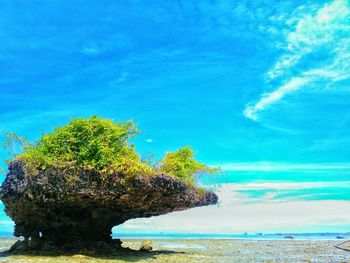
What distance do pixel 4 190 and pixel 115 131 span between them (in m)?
4.49

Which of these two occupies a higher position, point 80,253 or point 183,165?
point 183,165

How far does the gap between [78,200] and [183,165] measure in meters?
5.75

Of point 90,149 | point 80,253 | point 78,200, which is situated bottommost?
point 80,253

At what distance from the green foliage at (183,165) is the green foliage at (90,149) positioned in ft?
5.77

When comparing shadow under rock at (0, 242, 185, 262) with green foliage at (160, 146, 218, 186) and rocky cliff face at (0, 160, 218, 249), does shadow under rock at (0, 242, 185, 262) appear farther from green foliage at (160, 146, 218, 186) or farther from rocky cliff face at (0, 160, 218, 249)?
green foliage at (160, 146, 218, 186)

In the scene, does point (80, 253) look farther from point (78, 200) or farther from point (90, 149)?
point (90, 149)

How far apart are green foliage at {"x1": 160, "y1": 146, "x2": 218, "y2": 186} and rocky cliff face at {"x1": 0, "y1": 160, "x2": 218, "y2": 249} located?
1.13m

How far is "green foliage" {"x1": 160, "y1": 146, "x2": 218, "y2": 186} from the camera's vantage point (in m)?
19.2

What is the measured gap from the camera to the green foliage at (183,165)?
19.2 meters

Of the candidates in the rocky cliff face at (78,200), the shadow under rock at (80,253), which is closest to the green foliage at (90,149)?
the rocky cliff face at (78,200)

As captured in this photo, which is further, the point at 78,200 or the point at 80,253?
the point at 80,253

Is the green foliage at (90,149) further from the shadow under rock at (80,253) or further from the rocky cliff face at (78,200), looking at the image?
the shadow under rock at (80,253)

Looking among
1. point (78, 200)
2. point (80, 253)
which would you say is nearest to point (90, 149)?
point (78, 200)

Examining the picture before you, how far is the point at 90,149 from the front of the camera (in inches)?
605
